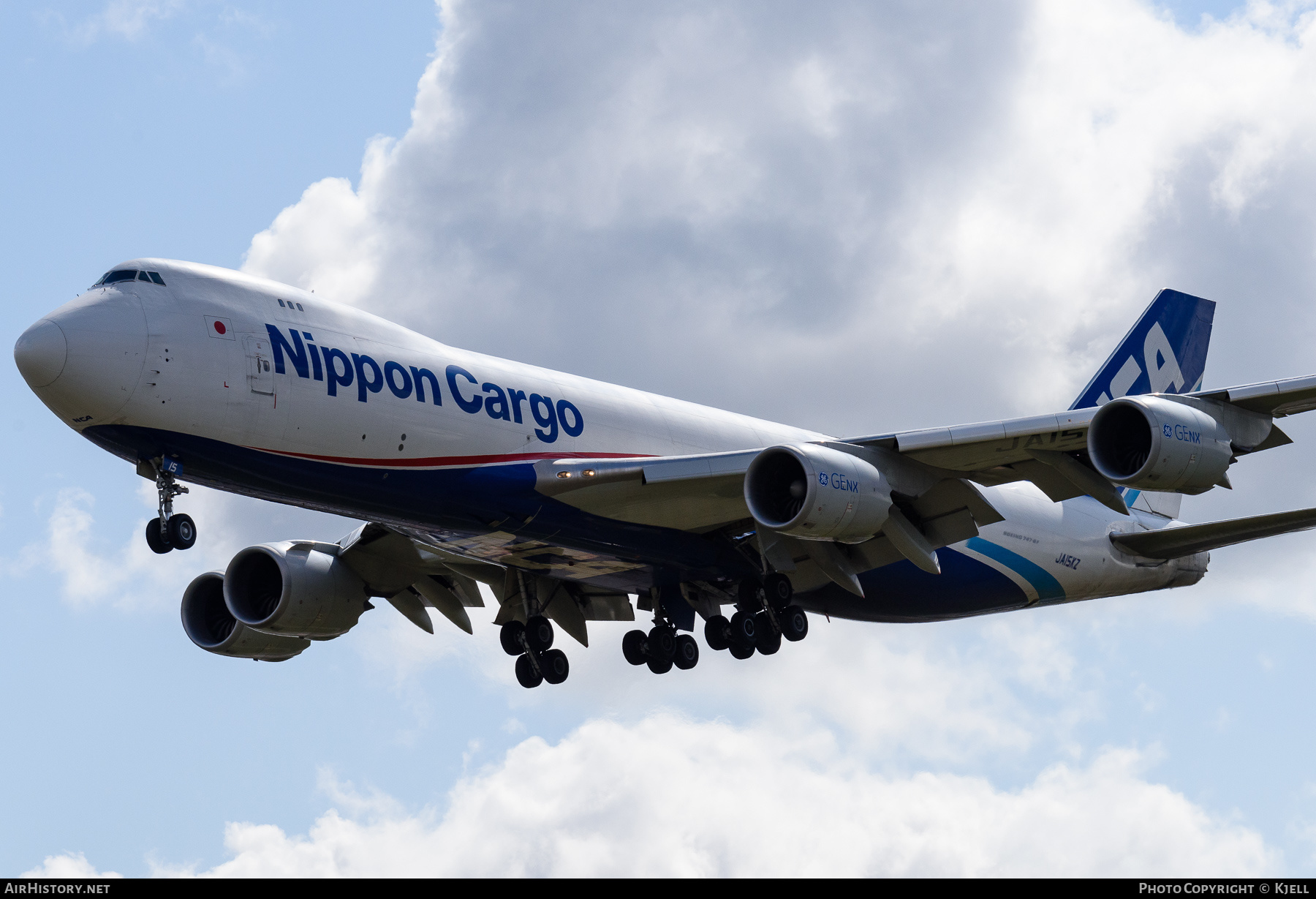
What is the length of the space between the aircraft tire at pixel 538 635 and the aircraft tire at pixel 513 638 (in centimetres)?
25

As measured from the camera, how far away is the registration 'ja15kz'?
884 inches

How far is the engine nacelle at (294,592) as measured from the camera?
30.3 metres

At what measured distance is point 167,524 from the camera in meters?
22.4

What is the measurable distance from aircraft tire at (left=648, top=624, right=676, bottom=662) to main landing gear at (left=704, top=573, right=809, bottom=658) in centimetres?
219

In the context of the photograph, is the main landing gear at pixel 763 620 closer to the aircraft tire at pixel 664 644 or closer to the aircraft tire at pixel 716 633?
the aircraft tire at pixel 716 633

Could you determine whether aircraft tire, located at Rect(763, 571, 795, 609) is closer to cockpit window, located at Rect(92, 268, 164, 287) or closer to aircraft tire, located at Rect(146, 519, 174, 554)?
aircraft tire, located at Rect(146, 519, 174, 554)

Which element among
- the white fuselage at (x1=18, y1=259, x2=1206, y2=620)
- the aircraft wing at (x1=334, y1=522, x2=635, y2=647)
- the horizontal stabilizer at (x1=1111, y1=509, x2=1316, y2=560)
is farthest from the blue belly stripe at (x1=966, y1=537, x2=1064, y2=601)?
the aircraft wing at (x1=334, y1=522, x2=635, y2=647)

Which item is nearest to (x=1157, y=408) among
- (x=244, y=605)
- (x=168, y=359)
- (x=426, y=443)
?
(x=426, y=443)

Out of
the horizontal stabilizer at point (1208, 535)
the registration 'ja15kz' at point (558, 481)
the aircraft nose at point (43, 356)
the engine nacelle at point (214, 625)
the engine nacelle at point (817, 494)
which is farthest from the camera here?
the engine nacelle at point (214, 625)

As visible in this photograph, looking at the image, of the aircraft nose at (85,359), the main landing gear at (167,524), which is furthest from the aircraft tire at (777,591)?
the aircraft nose at (85,359)

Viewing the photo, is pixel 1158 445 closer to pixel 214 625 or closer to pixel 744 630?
pixel 744 630

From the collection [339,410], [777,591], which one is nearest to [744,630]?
[777,591]

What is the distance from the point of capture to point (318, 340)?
2359 cm
